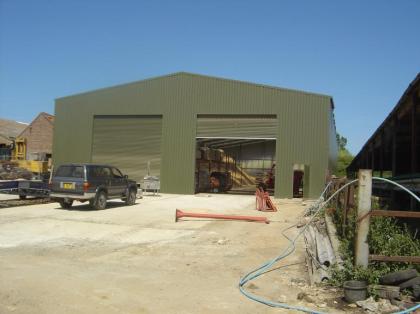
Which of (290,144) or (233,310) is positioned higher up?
(290,144)

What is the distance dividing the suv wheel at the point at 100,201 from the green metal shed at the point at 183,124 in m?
12.7

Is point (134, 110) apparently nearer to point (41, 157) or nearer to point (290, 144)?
point (290, 144)

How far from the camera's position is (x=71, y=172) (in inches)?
690

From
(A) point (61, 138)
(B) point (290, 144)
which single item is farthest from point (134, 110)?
Answer: (B) point (290, 144)

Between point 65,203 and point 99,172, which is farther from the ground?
point 99,172

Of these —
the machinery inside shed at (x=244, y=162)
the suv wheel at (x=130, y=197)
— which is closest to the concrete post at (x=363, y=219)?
the suv wheel at (x=130, y=197)

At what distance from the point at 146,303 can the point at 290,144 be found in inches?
934

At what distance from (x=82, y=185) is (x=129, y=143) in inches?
638

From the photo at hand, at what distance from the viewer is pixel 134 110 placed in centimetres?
3262

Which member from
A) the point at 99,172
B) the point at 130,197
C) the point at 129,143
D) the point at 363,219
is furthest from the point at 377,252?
the point at 129,143

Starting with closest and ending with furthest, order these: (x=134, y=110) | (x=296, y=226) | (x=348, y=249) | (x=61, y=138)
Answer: (x=348, y=249)
(x=296, y=226)
(x=134, y=110)
(x=61, y=138)

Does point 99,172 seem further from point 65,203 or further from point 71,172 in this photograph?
point 65,203

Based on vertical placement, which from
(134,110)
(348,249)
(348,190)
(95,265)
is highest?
(134,110)

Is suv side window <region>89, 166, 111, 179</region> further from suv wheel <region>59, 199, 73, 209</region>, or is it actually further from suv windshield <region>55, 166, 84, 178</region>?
suv wheel <region>59, 199, 73, 209</region>
